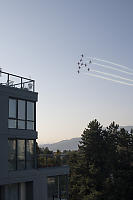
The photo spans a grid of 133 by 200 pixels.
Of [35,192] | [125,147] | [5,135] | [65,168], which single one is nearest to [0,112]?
[5,135]

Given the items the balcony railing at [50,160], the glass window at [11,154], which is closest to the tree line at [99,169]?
the balcony railing at [50,160]

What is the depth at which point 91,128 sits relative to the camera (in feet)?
162

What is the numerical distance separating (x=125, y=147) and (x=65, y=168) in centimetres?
3042

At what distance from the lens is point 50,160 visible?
82.6ft

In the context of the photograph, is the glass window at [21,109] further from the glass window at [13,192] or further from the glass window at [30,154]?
the glass window at [13,192]

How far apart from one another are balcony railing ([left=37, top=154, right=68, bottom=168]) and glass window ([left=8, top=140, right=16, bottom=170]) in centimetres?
295

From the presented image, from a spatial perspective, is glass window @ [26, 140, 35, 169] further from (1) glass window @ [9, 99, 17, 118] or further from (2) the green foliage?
(2) the green foliage

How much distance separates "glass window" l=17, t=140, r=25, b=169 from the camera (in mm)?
21595

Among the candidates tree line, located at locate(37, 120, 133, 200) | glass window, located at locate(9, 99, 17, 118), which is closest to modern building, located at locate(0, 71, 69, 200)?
glass window, located at locate(9, 99, 17, 118)

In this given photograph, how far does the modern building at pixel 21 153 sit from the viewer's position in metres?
20.4

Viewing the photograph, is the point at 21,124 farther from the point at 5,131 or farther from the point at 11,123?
the point at 5,131

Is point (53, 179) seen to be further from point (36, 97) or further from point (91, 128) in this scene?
point (91, 128)

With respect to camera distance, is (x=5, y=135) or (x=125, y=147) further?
(x=125, y=147)

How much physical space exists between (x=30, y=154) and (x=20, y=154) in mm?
1198
